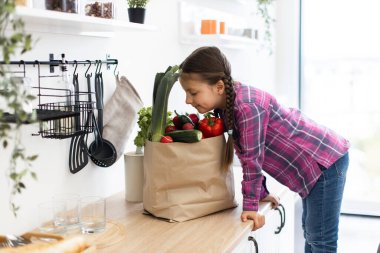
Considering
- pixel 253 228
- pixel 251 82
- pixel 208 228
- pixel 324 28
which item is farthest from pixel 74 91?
pixel 324 28

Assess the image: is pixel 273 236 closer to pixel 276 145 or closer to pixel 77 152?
pixel 276 145

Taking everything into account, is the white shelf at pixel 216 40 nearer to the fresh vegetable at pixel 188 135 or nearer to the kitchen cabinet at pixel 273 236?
the kitchen cabinet at pixel 273 236

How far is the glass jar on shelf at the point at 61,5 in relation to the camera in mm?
1385

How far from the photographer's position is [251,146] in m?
1.74

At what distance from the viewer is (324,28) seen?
412cm

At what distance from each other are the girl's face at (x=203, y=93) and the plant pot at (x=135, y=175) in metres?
0.30

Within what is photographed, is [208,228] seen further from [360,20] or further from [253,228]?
[360,20]

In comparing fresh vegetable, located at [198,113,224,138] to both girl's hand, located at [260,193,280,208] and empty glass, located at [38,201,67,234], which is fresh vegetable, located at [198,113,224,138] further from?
empty glass, located at [38,201,67,234]

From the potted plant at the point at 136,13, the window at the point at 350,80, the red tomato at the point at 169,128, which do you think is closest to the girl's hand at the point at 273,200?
the red tomato at the point at 169,128

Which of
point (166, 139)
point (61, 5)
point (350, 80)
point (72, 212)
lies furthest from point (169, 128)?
point (350, 80)

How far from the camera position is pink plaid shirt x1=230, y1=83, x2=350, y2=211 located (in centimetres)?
173

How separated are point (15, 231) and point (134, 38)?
0.95m

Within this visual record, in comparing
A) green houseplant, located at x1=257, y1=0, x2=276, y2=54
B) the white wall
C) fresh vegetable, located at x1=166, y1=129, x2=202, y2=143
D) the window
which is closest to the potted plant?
the white wall

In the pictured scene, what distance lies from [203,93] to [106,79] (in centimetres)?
43
